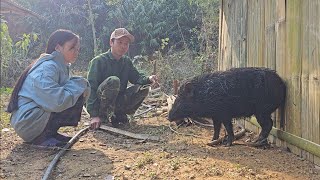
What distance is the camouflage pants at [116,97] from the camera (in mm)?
5648

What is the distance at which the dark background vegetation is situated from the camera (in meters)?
11.6

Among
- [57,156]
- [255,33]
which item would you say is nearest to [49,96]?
[57,156]

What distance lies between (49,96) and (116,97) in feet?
6.07

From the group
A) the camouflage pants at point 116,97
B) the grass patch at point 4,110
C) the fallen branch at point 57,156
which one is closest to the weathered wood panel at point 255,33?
the camouflage pants at point 116,97

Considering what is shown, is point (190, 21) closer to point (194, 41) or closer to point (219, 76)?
point (194, 41)

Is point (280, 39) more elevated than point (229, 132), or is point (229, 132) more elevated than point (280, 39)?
point (280, 39)

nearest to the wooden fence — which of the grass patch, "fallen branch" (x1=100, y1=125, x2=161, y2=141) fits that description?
"fallen branch" (x1=100, y1=125, x2=161, y2=141)

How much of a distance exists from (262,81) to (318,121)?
1.04 m

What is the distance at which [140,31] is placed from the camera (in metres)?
16.4

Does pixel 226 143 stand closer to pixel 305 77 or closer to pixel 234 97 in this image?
pixel 234 97

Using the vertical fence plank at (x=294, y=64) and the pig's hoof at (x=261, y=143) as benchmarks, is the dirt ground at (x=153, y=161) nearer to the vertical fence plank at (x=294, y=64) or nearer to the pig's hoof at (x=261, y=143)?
the pig's hoof at (x=261, y=143)

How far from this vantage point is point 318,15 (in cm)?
342

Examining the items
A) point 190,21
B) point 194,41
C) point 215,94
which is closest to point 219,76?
point 215,94

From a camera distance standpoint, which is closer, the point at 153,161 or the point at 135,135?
the point at 153,161
